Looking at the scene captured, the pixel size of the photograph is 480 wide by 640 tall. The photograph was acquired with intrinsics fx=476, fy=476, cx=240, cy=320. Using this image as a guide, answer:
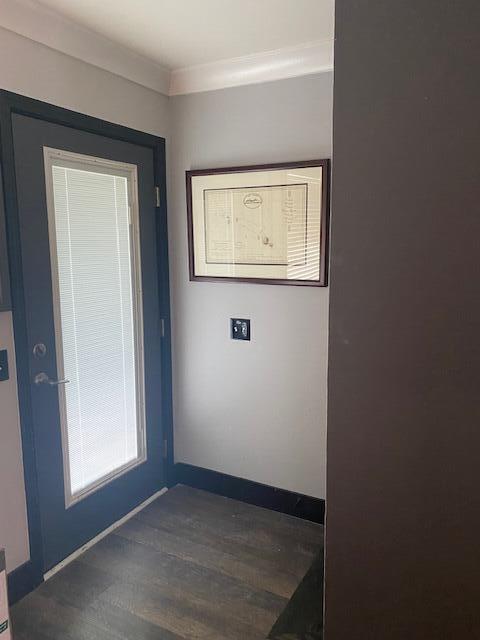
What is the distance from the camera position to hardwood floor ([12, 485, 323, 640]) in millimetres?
1863

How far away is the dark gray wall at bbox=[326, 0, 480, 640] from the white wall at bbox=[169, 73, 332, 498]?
1381mm

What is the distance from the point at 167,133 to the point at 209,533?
6.98ft

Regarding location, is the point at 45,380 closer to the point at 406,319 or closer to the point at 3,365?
the point at 3,365

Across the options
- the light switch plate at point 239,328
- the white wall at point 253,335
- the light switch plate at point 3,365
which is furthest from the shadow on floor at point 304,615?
the light switch plate at point 3,365

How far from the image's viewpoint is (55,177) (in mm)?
2012

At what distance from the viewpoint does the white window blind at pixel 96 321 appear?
6.84 feet

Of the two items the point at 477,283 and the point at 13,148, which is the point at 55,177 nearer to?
the point at 13,148

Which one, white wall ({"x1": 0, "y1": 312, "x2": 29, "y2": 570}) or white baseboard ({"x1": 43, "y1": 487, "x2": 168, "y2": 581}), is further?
white baseboard ({"x1": 43, "y1": 487, "x2": 168, "y2": 581})

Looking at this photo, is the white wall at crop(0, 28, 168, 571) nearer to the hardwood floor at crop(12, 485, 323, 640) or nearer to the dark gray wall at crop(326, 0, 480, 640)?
the hardwood floor at crop(12, 485, 323, 640)

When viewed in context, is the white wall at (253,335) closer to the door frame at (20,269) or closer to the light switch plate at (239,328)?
the light switch plate at (239,328)

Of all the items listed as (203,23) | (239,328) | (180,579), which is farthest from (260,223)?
(180,579)

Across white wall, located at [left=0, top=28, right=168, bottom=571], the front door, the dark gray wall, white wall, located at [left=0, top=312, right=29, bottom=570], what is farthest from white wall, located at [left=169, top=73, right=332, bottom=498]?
the dark gray wall

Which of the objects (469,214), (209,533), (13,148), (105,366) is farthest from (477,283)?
(209,533)

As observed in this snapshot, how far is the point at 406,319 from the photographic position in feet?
2.95
